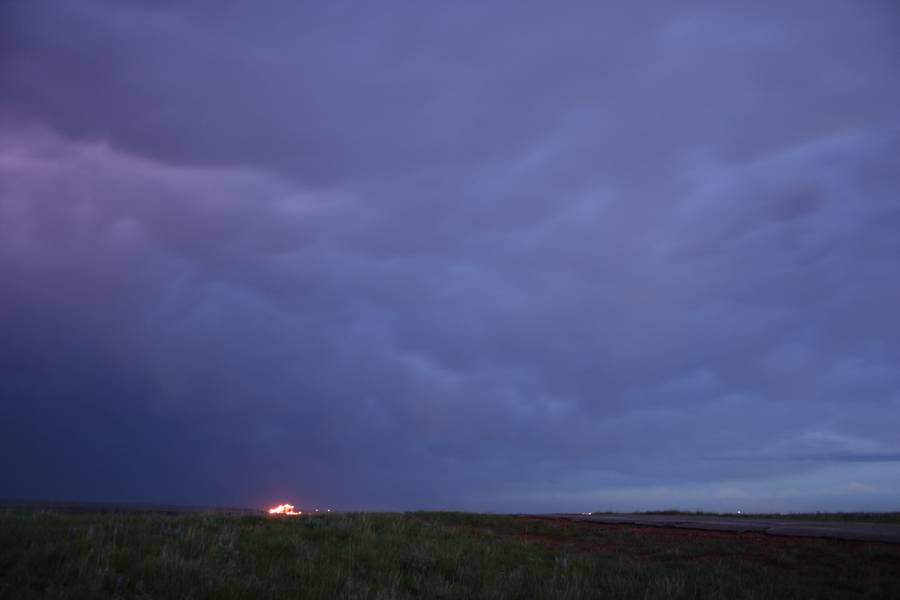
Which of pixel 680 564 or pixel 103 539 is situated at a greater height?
pixel 103 539

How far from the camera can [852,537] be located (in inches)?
627

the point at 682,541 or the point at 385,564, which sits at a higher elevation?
the point at 385,564

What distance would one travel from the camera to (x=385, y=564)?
10.4m

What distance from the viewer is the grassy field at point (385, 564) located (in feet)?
23.8

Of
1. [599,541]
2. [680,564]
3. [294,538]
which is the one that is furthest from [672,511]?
[294,538]

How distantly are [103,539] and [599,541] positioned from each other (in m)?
13.7

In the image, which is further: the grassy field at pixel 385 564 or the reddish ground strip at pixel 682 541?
the reddish ground strip at pixel 682 541

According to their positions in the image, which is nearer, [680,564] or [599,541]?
[680,564]

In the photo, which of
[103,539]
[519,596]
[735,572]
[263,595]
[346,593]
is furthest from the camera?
[735,572]

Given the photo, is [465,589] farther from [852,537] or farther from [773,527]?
[773,527]

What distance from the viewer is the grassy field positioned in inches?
286

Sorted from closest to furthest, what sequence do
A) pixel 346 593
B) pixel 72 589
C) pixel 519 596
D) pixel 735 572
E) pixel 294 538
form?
pixel 72 589
pixel 346 593
pixel 519 596
pixel 735 572
pixel 294 538

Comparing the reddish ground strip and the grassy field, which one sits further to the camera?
the reddish ground strip

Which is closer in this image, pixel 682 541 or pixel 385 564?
pixel 385 564
